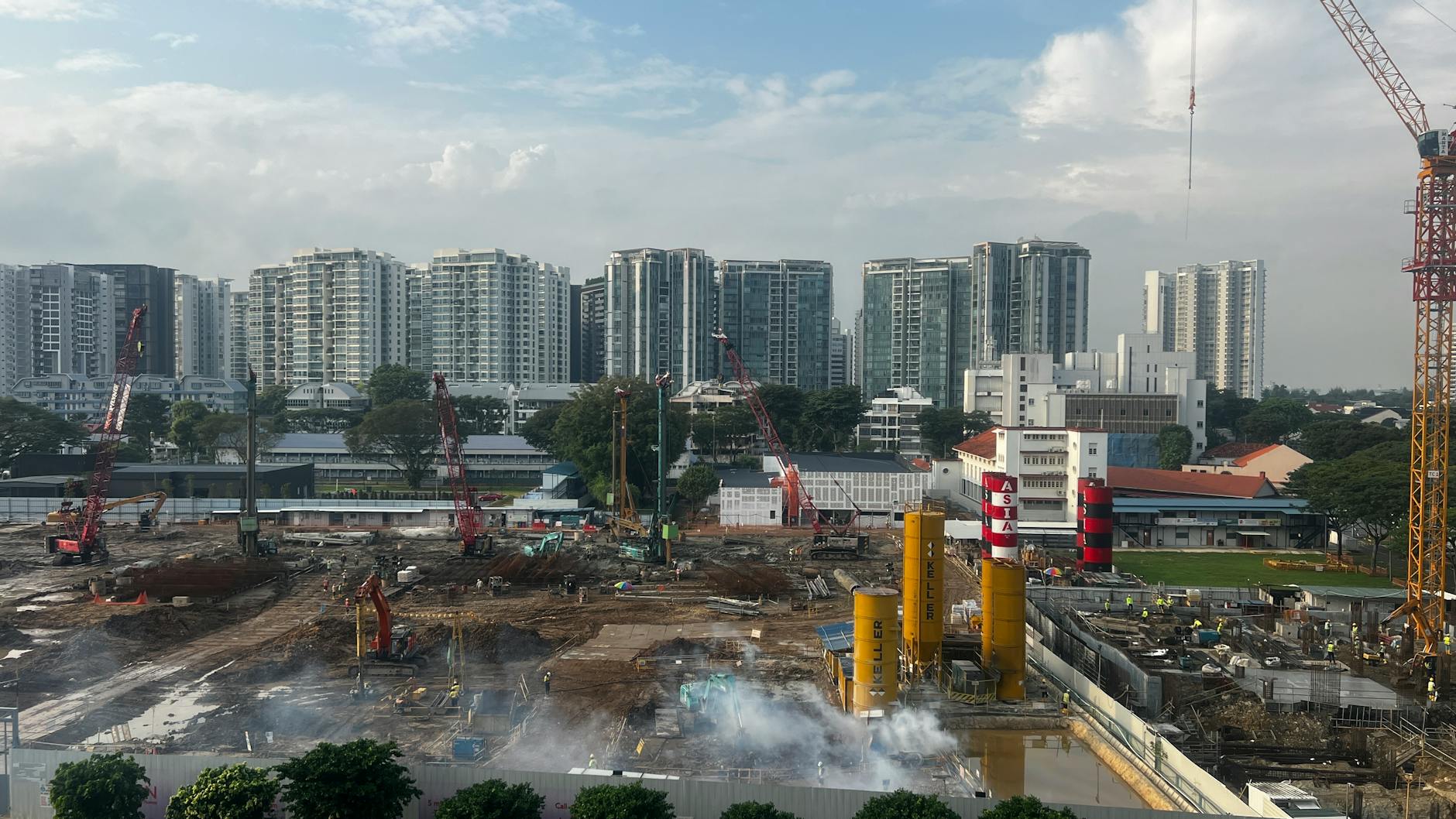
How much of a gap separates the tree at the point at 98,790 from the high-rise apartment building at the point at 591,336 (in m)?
123

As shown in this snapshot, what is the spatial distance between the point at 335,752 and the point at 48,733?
10543 millimetres

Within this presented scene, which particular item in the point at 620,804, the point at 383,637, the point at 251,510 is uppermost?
the point at 251,510

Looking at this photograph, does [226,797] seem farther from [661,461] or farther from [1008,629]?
[661,461]

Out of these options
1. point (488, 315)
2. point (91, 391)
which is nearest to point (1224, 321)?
point (488, 315)

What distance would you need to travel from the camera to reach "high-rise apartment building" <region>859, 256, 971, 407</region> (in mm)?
116750

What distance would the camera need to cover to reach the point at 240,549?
44.8 metres

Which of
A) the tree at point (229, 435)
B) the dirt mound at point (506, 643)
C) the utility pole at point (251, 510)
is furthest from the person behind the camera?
the tree at point (229, 435)

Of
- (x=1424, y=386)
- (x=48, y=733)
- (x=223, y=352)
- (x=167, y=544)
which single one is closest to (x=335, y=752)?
(x=48, y=733)

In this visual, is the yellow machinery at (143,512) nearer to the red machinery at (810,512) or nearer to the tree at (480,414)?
the tree at (480,414)

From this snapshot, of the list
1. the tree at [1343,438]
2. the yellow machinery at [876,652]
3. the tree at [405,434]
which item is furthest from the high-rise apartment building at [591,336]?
the yellow machinery at [876,652]

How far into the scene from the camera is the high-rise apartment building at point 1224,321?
14388 centimetres

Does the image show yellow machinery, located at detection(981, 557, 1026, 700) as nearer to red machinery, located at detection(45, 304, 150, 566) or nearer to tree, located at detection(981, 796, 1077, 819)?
tree, located at detection(981, 796, 1077, 819)

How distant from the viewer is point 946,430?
262ft

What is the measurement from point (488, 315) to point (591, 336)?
2439 centimetres
